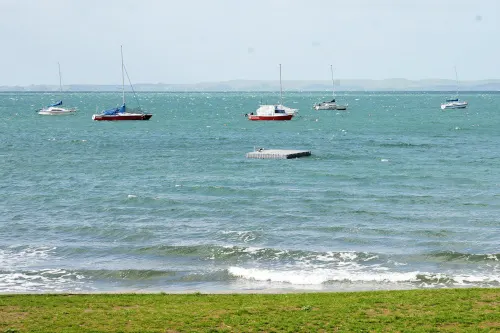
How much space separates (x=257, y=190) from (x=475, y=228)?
1714 centimetres

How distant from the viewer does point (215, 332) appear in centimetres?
1703

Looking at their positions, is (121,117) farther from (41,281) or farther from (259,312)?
(259,312)

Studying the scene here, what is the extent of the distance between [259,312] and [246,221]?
65.3ft

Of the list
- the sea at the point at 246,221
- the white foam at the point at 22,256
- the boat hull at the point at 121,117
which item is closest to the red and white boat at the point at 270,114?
the boat hull at the point at 121,117

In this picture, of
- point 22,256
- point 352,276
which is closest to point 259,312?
point 352,276

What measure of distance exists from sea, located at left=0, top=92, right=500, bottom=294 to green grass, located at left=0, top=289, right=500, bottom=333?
4476mm

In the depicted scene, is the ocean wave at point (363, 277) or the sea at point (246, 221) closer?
the ocean wave at point (363, 277)

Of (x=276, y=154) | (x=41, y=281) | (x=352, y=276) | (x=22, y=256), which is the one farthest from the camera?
(x=276, y=154)

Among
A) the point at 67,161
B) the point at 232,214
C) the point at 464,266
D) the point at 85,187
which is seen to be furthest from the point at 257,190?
the point at 67,161

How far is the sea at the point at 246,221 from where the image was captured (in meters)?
27.8

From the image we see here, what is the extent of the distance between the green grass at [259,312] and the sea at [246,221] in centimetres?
448

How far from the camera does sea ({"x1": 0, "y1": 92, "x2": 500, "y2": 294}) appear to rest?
27781 mm

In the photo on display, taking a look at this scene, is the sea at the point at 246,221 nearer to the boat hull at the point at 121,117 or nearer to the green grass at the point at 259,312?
the green grass at the point at 259,312

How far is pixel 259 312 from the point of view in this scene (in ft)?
61.5
